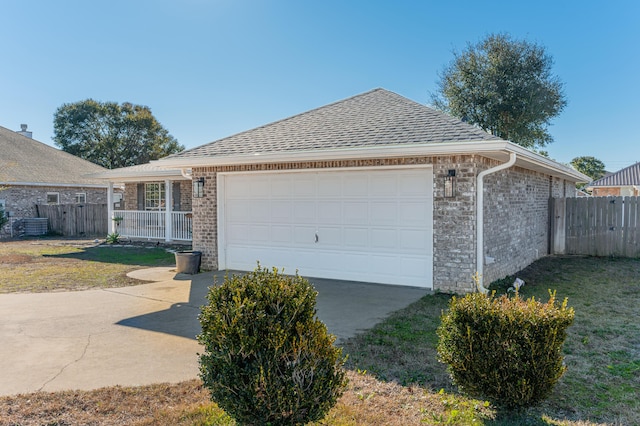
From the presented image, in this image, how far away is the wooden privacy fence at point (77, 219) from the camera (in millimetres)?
22156

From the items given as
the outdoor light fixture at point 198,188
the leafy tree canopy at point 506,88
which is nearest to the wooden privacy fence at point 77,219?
the outdoor light fixture at point 198,188

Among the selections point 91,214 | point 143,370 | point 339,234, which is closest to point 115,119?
point 91,214

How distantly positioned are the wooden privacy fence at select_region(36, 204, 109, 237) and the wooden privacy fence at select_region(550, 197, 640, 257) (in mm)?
20233

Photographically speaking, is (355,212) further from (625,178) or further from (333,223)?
(625,178)

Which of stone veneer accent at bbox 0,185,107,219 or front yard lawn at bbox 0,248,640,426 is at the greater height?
stone veneer accent at bbox 0,185,107,219

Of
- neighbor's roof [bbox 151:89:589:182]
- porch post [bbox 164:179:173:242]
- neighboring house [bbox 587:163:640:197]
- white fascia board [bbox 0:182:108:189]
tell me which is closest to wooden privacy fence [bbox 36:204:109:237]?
white fascia board [bbox 0:182:108:189]

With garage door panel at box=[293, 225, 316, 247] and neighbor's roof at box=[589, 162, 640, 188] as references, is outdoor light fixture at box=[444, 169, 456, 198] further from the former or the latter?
neighbor's roof at box=[589, 162, 640, 188]

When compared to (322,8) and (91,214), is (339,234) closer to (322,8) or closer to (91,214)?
(322,8)

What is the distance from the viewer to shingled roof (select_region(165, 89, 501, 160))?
8.27 m

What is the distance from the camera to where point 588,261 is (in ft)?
41.8

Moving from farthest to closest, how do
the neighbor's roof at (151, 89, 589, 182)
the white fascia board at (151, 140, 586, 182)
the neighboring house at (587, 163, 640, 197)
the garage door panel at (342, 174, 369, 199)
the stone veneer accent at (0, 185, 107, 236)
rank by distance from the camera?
1. the neighboring house at (587, 163, 640, 197)
2. the stone veneer accent at (0, 185, 107, 236)
3. the garage door panel at (342, 174, 369, 199)
4. the neighbor's roof at (151, 89, 589, 182)
5. the white fascia board at (151, 140, 586, 182)

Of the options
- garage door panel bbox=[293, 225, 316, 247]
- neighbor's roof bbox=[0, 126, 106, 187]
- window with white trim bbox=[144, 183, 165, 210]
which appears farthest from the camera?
neighbor's roof bbox=[0, 126, 106, 187]

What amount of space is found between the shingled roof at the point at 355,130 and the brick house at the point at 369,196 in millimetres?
32

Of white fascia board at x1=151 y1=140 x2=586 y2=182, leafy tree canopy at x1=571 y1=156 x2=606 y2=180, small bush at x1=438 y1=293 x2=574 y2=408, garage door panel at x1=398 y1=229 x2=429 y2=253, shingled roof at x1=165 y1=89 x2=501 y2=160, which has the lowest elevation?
small bush at x1=438 y1=293 x2=574 y2=408
